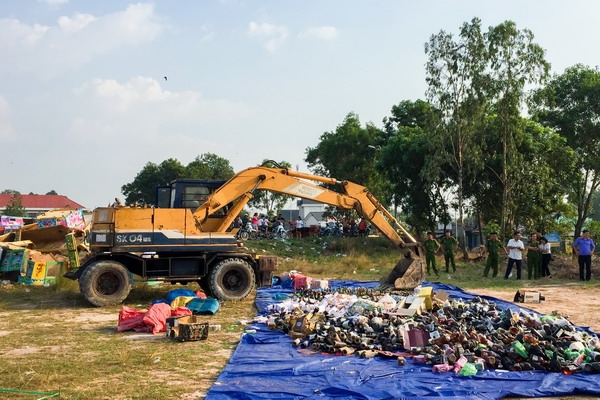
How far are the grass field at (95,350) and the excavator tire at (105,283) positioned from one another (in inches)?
9.4

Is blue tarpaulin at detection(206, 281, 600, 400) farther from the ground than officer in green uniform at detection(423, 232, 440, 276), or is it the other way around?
officer in green uniform at detection(423, 232, 440, 276)

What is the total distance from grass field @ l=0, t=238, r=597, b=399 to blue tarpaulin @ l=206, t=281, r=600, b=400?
1.43 ft

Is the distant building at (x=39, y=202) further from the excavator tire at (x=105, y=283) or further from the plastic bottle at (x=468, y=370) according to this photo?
the plastic bottle at (x=468, y=370)

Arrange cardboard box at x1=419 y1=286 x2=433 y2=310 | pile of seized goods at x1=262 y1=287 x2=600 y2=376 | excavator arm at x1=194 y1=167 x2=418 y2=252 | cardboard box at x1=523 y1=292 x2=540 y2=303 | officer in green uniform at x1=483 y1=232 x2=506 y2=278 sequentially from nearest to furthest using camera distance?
pile of seized goods at x1=262 y1=287 x2=600 y2=376 → cardboard box at x1=419 y1=286 x2=433 y2=310 → cardboard box at x1=523 y1=292 x2=540 y2=303 → excavator arm at x1=194 y1=167 x2=418 y2=252 → officer in green uniform at x1=483 y1=232 x2=506 y2=278

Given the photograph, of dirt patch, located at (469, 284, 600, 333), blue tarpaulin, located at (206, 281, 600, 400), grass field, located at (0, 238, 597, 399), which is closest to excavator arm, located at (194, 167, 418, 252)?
grass field, located at (0, 238, 597, 399)

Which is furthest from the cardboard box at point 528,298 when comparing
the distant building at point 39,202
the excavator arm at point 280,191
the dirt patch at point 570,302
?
the distant building at point 39,202

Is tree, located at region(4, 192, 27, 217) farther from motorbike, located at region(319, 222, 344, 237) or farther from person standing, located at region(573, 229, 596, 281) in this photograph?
person standing, located at region(573, 229, 596, 281)

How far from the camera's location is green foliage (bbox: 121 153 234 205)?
50.7 m

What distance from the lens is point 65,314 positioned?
40.4 feet

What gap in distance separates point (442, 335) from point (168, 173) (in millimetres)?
45710

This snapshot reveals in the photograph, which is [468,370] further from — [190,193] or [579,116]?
[579,116]

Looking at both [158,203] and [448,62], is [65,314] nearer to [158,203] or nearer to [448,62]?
[158,203]

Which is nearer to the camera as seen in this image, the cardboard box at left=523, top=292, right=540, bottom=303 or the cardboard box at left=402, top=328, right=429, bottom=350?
the cardboard box at left=402, top=328, right=429, bottom=350

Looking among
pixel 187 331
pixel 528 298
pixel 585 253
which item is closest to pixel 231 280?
pixel 187 331
